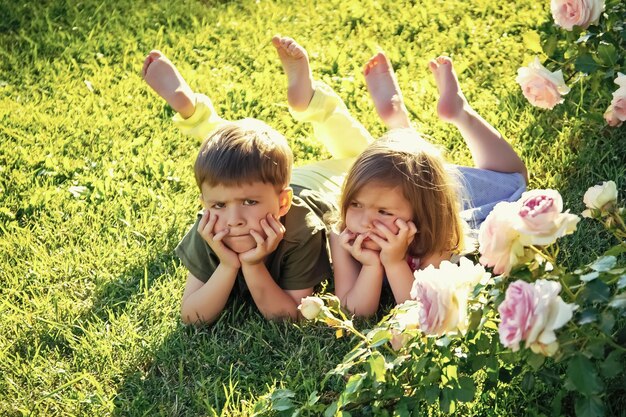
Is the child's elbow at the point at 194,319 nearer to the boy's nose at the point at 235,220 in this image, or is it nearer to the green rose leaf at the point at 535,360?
the boy's nose at the point at 235,220

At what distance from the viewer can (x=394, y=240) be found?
10.4 feet

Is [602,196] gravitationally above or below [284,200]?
above

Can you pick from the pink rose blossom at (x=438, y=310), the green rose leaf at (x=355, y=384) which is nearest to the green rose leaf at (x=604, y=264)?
the pink rose blossom at (x=438, y=310)

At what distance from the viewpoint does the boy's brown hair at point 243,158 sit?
3.16 meters

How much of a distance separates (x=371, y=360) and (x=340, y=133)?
6.06 feet

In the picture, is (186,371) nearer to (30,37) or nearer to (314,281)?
(314,281)

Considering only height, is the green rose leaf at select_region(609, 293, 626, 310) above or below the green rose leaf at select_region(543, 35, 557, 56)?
below

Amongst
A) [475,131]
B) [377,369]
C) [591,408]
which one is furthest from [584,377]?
[475,131]

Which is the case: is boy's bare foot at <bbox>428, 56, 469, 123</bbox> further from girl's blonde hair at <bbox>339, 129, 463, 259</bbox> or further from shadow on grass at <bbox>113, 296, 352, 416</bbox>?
shadow on grass at <bbox>113, 296, 352, 416</bbox>

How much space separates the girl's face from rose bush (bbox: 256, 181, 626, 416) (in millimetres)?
576

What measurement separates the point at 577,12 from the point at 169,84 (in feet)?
5.87

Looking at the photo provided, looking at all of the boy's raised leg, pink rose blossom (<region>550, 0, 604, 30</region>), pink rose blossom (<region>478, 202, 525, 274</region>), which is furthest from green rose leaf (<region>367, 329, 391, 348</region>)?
the boy's raised leg

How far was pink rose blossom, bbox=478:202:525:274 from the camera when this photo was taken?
2.21 m

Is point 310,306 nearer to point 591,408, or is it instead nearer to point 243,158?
point 591,408
